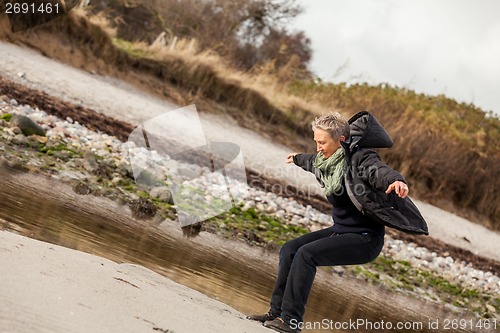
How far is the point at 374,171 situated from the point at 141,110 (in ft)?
38.7

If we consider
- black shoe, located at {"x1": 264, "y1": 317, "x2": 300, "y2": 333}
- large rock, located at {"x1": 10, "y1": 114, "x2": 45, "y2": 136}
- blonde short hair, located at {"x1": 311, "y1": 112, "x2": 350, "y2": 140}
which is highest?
blonde short hair, located at {"x1": 311, "y1": 112, "x2": 350, "y2": 140}

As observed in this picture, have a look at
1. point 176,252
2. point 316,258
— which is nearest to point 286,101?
point 176,252

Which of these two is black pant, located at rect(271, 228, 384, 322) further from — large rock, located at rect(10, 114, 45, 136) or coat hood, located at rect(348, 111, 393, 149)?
large rock, located at rect(10, 114, 45, 136)

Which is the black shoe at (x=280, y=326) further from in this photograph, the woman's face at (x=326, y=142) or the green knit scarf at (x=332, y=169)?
the woman's face at (x=326, y=142)

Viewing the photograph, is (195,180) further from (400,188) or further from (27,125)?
(400,188)

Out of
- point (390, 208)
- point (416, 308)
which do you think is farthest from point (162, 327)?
point (416, 308)

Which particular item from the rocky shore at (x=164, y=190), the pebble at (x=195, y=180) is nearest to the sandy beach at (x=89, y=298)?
the rocky shore at (x=164, y=190)

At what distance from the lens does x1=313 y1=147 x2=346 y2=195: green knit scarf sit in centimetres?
540

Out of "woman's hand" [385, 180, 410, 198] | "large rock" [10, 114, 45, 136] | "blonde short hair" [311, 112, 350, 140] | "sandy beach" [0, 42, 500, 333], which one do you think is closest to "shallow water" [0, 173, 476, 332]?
"sandy beach" [0, 42, 500, 333]

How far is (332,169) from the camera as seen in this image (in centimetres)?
555

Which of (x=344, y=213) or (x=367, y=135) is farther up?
(x=367, y=135)

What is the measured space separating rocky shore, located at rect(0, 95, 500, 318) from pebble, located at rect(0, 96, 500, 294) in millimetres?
14

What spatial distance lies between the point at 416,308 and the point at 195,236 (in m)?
3.08

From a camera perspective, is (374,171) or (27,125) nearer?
(374,171)
